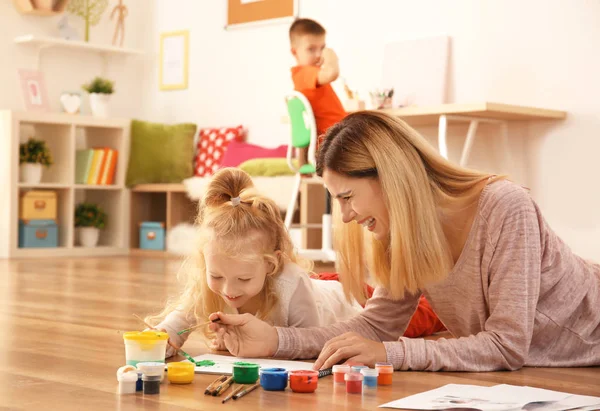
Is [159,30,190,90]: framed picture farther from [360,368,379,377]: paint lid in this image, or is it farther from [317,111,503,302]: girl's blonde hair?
[360,368,379,377]: paint lid

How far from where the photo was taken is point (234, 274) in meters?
1.92

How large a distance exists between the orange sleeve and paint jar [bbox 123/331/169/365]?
2630 millimetres

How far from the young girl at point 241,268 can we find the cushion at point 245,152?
11.2 ft

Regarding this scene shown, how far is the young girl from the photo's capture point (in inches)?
76.0

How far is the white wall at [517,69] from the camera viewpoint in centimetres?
426

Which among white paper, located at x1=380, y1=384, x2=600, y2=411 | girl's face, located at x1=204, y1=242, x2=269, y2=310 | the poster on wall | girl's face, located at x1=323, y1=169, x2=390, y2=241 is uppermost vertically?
the poster on wall

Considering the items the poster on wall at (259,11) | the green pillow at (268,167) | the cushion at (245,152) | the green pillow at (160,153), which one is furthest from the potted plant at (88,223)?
the poster on wall at (259,11)

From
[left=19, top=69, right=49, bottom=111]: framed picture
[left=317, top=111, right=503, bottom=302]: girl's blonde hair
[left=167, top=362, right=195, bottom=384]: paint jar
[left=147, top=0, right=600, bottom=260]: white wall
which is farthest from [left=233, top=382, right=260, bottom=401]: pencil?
[left=19, top=69, right=49, bottom=111]: framed picture

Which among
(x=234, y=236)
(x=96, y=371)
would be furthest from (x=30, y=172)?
(x=96, y=371)

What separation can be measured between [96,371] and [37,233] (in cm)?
411

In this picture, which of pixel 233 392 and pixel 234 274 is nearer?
pixel 233 392

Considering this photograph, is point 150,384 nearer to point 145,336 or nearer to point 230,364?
point 145,336

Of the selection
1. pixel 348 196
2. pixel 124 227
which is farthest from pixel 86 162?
pixel 348 196

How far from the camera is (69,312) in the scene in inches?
109
